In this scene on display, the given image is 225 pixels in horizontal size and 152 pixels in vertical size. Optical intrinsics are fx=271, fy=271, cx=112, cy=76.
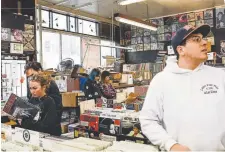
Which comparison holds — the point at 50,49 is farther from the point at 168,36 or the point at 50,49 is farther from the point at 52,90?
the point at 52,90

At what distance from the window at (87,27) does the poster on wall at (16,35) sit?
4105 millimetres

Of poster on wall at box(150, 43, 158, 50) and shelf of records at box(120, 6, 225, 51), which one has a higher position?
shelf of records at box(120, 6, 225, 51)

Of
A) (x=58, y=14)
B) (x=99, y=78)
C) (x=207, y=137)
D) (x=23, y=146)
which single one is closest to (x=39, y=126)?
(x=23, y=146)

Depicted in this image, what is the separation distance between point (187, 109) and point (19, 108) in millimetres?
1191

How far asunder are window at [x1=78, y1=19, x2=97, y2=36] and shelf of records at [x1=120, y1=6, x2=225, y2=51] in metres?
1.44

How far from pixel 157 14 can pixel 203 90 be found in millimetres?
8963

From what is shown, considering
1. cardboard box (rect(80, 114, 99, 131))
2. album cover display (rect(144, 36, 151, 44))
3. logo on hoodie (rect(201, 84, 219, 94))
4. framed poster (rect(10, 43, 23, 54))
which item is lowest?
cardboard box (rect(80, 114, 99, 131))

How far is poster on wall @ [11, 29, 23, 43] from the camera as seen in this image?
5.37m

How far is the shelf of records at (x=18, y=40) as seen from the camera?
522 cm

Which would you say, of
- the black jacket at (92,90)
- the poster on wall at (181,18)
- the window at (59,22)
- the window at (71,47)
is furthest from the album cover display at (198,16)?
the black jacket at (92,90)

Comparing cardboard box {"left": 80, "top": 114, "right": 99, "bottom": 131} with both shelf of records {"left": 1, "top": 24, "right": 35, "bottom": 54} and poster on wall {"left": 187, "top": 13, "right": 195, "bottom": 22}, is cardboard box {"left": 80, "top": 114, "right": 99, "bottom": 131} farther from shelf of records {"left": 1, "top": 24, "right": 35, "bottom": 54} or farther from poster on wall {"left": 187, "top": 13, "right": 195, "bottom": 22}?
poster on wall {"left": 187, "top": 13, "right": 195, "bottom": 22}

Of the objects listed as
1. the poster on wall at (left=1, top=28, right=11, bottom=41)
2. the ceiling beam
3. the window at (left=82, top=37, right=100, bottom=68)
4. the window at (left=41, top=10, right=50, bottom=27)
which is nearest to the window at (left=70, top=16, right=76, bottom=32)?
the ceiling beam

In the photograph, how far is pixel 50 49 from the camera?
8.30m

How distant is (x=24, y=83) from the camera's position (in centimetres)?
551
